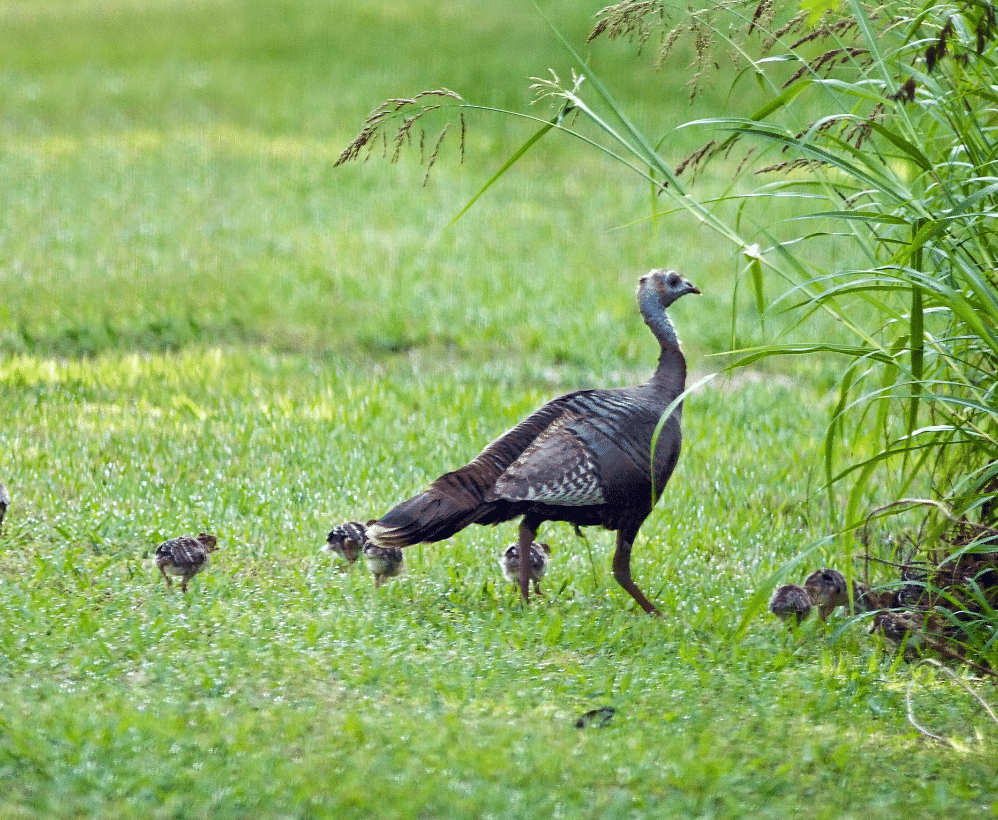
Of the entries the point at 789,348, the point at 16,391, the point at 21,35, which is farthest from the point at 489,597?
the point at 21,35

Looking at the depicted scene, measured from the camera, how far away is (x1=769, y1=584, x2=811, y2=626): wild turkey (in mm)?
5996

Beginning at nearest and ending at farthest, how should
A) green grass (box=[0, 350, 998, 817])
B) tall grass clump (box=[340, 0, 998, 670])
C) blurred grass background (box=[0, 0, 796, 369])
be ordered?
1. green grass (box=[0, 350, 998, 817])
2. tall grass clump (box=[340, 0, 998, 670])
3. blurred grass background (box=[0, 0, 796, 369])

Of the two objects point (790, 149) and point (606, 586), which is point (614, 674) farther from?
point (790, 149)

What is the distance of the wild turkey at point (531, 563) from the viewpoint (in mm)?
6262

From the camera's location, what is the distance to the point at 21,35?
23.4 metres

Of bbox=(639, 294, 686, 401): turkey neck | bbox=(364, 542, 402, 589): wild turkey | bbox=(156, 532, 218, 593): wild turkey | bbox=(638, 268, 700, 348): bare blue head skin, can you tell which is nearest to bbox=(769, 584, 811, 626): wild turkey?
bbox=(639, 294, 686, 401): turkey neck

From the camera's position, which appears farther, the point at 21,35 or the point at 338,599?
the point at 21,35

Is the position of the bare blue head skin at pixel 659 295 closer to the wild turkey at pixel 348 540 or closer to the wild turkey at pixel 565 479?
the wild turkey at pixel 565 479

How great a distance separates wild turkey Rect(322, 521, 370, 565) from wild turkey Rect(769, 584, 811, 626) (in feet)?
6.32

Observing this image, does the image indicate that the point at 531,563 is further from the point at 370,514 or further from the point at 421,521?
the point at 370,514

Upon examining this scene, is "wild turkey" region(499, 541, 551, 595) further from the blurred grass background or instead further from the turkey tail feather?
the blurred grass background

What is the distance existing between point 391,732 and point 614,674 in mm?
1041

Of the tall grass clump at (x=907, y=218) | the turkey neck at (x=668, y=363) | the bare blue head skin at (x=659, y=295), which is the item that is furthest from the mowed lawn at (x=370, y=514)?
the bare blue head skin at (x=659, y=295)

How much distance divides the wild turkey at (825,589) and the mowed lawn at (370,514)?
20 centimetres
